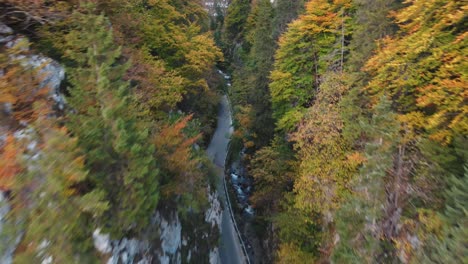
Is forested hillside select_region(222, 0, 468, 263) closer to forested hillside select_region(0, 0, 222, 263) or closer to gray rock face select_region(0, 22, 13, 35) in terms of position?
forested hillside select_region(0, 0, 222, 263)

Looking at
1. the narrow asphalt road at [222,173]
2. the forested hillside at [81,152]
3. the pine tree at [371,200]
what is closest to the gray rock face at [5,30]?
the forested hillside at [81,152]

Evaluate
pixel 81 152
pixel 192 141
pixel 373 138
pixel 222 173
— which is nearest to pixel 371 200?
pixel 373 138

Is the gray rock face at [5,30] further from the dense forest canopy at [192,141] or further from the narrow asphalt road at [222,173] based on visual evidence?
the narrow asphalt road at [222,173]

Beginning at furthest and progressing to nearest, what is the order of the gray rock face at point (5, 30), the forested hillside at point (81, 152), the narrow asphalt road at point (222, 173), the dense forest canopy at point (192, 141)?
the narrow asphalt road at point (222, 173)
the gray rock face at point (5, 30)
the dense forest canopy at point (192, 141)
the forested hillside at point (81, 152)

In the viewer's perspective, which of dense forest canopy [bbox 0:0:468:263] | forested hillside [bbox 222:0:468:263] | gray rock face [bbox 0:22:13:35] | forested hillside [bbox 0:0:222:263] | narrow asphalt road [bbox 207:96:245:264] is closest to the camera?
forested hillside [bbox 0:0:222:263]

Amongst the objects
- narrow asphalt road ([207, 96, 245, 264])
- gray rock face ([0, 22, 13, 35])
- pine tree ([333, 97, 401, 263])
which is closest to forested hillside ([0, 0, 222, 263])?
gray rock face ([0, 22, 13, 35])

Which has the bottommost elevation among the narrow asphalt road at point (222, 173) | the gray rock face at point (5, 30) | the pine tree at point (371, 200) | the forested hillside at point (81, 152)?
the narrow asphalt road at point (222, 173)
